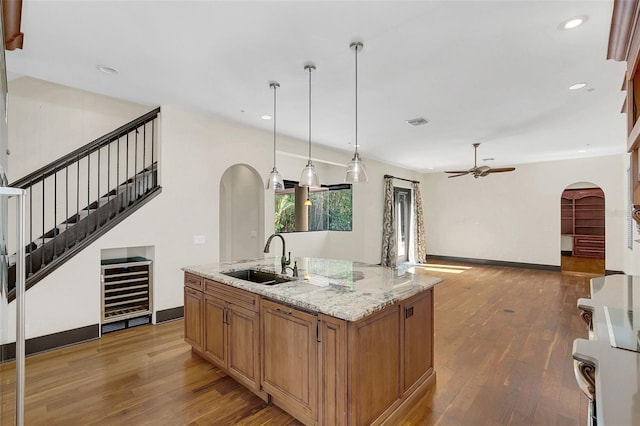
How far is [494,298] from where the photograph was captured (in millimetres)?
5449

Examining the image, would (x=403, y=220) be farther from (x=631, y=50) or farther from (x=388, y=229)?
(x=631, y=50)

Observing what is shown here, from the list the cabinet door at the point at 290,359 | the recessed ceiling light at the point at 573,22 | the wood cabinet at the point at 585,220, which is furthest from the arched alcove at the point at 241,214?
the wood cabinet at the point at 585,220

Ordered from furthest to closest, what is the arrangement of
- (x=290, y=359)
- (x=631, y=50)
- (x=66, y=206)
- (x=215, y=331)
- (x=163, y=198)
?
1. (x=163, y=198)
2. (x=66, y=206)
3. (x=215, y=331)
4. (x=290, y=359)
5. (x=631, y=50)

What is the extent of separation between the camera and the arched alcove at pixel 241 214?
17.9ft

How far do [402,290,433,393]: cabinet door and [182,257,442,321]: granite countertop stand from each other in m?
0.15

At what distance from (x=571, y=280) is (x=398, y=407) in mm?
6857

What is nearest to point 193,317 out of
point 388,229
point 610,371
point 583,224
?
point 610,371

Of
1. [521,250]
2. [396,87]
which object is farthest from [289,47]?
[521,250]

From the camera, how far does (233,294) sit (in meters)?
2.56

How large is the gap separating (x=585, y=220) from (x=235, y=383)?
12.3 metres

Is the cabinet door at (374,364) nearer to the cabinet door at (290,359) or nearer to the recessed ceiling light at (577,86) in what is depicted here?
the cabinet door at (290,359)

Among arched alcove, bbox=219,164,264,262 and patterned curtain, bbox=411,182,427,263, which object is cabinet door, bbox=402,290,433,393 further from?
patterned curtain, bbox=411,182,427,263

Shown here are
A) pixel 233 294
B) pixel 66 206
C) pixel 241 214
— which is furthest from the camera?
pixel 241 214

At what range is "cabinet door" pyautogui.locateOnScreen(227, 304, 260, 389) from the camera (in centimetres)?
237
